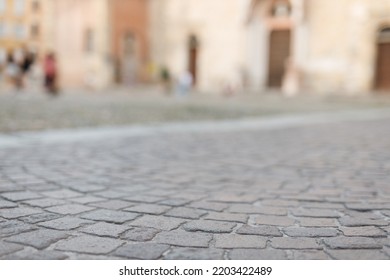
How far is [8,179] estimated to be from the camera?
3.88 m

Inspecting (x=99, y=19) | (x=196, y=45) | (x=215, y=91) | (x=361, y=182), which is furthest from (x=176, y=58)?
(x=361, y=182)

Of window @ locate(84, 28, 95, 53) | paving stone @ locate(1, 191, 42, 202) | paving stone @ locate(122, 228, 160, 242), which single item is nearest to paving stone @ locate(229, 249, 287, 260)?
paving stone @ locate(122, 228, 160, 242)

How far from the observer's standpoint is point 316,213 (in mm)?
3008

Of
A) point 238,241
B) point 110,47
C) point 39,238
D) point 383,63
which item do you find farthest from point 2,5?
point 110,47

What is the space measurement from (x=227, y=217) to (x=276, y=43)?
2394 cm

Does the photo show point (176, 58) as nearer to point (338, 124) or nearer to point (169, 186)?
point (338, 124)

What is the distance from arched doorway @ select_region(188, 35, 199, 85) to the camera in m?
28.2

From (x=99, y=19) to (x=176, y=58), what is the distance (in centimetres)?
533

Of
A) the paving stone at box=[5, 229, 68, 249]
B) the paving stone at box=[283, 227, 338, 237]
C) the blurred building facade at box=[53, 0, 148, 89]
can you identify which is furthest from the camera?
the blurred building facade at box=[53, 0, 148, 89]

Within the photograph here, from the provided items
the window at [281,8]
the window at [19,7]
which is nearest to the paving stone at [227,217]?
the window at [19,7]

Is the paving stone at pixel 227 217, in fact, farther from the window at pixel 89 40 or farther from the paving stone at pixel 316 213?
the window at pixel 89 40

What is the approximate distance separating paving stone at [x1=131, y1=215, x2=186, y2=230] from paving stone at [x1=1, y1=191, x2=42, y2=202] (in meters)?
0.97

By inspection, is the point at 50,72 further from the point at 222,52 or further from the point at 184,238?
the point at 184,238

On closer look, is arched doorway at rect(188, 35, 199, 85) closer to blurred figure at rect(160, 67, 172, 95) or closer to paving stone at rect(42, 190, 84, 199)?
blurred figure at rect(160, 67, 172, 95)
